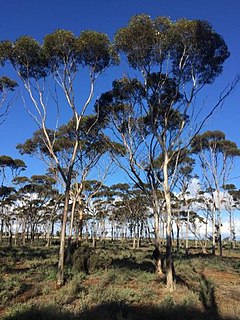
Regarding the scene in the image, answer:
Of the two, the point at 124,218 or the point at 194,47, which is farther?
the point at 124,218

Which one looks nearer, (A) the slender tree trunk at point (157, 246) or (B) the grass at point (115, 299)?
(B) the grass at point (115, 299)

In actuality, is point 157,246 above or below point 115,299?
above

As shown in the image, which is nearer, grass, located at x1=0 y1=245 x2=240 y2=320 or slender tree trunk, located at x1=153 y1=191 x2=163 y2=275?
grass, located at x1=0 y1=245 x2=240 y2=320

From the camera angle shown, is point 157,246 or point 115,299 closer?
point 115,299

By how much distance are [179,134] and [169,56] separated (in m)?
3.70

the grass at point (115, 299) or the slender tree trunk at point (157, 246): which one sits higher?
the slender tree trunk at point (157, 246)

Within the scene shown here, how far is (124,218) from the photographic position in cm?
5619

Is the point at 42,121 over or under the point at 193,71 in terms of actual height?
under

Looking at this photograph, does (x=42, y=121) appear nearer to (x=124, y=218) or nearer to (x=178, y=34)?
(x=178, y=34)

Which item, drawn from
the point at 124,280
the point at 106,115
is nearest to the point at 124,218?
the point at 106,115

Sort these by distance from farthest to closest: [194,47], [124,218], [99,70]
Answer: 1. [124,218]
2. [99,70]
3. [194,47]

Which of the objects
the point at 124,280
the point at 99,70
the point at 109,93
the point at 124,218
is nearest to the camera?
the point at 124,280

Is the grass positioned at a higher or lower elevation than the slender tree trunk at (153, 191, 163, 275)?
lower

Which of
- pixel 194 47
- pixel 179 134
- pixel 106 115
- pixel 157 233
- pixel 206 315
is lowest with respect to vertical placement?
pixel 206 315
